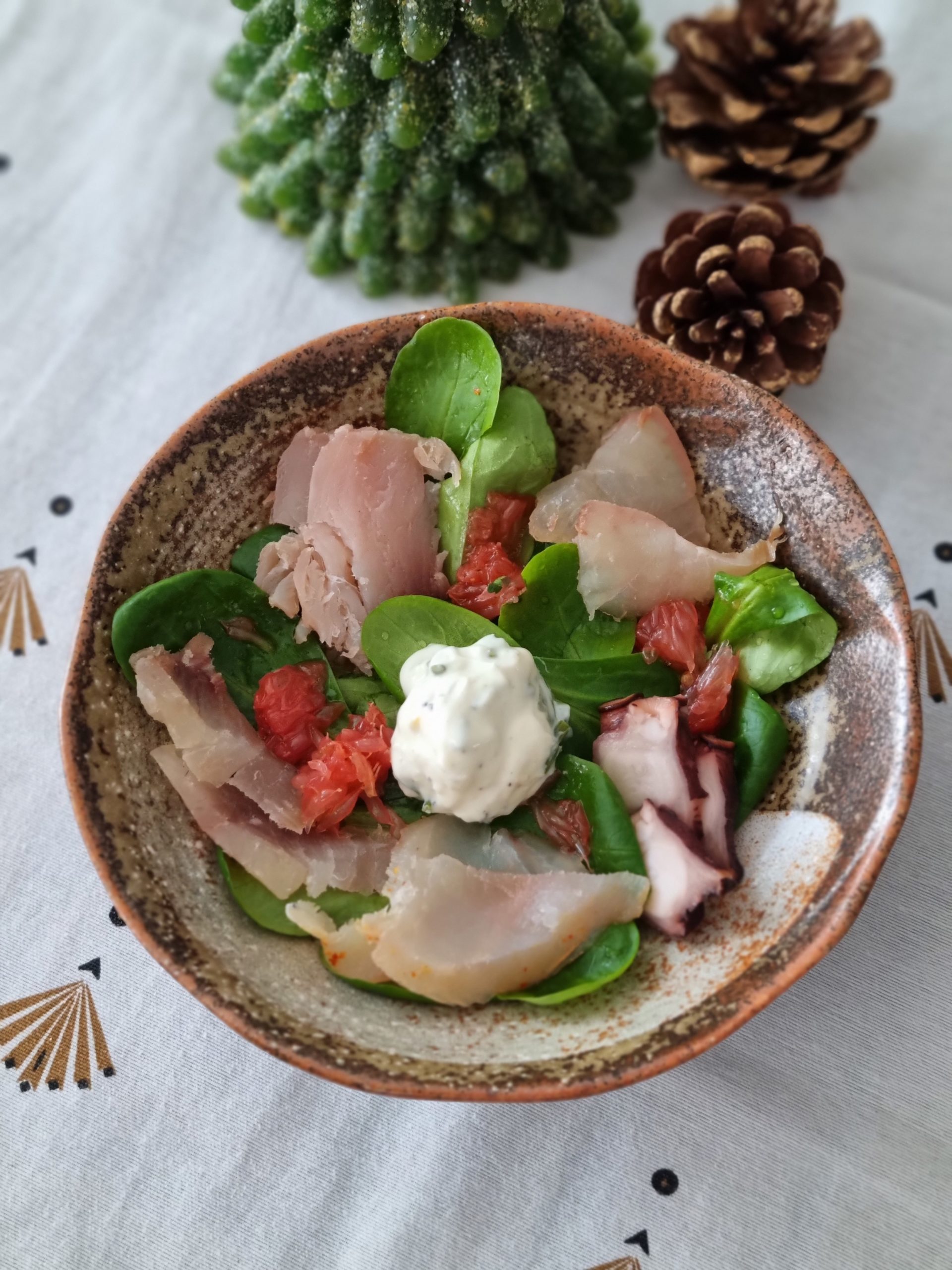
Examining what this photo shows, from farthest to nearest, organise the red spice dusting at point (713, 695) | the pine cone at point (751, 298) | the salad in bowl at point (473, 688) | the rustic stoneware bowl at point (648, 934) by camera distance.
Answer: the pine cone at point (751, 298) < the red spice dusting at point (713, 695) < the salad in bowl at point (473, 688) < the rustic stoneware bowl at point (648, 934)

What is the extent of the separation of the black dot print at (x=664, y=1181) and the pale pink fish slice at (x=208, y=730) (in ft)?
2.09

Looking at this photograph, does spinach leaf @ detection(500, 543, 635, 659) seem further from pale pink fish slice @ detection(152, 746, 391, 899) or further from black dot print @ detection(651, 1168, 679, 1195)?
black dot print @ detection(651, 1168, 679, 1195)

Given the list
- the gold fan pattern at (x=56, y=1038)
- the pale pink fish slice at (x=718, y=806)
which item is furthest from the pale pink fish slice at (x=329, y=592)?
the gold fan pattern at (x=56, y=1038)

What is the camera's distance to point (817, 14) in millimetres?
1884

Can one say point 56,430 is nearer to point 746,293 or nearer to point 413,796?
point 413,796

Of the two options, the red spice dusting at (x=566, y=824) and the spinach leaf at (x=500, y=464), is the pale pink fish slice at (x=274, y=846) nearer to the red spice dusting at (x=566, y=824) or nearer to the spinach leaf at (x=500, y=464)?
the red spice dusting at (x=566, y=824)

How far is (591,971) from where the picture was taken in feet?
3.96

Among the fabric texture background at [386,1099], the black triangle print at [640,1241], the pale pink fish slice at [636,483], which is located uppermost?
the pale pink fish slice at [636,483]

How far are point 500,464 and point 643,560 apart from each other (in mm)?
243

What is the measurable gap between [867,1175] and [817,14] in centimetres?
190

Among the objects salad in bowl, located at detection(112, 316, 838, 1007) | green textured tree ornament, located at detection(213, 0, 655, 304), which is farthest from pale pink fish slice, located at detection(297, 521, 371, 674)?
green textured tree ornament, located at detection(213, 0, 655, 304)

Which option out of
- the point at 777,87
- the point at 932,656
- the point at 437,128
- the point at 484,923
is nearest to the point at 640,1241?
the point at 484,923

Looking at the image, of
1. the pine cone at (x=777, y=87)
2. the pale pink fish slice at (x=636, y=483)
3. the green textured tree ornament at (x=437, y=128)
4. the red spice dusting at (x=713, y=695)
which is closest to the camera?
the red spice dusting at (x=713, y=695)

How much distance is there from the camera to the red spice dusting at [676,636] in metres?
1.37
